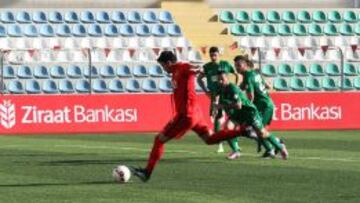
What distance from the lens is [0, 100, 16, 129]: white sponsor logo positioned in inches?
1307

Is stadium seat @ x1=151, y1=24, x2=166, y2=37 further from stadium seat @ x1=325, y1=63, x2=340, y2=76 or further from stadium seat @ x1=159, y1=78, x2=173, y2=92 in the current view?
stadium seat @ x1=325, y1=63, x2=340, y2=76

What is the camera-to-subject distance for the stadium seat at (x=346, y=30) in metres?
44.1

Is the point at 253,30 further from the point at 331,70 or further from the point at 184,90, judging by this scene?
the point at 184,90

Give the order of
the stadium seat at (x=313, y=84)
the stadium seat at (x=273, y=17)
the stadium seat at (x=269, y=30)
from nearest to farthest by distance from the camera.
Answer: the stadium seat at (x=313, y=84), the stadium seat at (x=269, y=30), the stadium seat at (x=273, y=17)

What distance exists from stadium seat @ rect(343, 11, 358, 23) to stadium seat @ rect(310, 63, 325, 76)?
349cm

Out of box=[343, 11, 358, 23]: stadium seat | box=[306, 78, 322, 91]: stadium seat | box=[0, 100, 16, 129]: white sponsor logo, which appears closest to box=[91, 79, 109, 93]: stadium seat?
box=[0, 100, 16, 129]: white sponsor logo

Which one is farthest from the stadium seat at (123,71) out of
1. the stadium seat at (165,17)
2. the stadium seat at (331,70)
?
the stadium seat at (331,70)

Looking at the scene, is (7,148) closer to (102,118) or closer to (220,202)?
(102,118)

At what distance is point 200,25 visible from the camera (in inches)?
1694

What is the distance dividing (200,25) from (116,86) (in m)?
5.70

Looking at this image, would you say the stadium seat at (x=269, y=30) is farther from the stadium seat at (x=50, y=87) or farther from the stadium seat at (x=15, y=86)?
the stadium seat at (x=15, y=86)

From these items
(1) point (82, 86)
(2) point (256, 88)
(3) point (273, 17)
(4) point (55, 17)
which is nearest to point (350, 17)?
(3) point (273, 17)

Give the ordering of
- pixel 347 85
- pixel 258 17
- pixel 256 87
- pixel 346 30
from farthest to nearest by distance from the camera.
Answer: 1. pixel 346 30
2. pixel 258 17
3. pixel 347 85
4. pixel 256 87

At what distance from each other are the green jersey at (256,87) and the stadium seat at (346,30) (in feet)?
71.8
